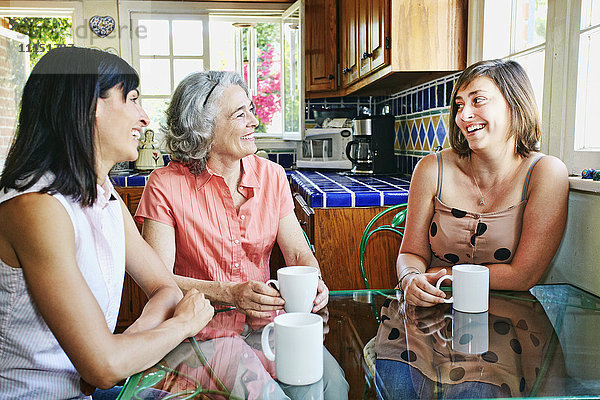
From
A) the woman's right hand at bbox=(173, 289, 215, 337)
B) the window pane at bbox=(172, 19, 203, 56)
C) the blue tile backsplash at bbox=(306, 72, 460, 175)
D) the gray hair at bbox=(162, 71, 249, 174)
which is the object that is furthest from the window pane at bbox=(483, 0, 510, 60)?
the window pane at bbox=(172, 19, 203, 56)

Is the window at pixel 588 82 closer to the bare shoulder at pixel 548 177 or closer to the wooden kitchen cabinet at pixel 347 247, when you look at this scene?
the bare shoulder at pixel 548 177

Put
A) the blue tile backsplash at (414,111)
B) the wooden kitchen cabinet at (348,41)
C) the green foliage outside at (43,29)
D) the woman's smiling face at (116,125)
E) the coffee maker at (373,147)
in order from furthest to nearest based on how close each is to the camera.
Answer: the coffee maker at (373,147)
the wooden kitchen cabinet at (348,41)
the green foliage outside at (43,29)
the blue tile backsplash at (414,111)
the woman's smiling face at (116,125)

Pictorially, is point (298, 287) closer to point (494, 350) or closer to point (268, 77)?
point (494, 350)

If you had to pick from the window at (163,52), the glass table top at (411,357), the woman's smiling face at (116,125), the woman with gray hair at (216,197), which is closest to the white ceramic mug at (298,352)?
the glass table top at (411,357)

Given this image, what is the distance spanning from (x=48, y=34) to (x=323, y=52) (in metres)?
1.71

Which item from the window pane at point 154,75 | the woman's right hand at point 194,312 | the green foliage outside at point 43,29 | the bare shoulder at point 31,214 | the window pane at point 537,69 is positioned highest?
the green foliage outside at point 43,29

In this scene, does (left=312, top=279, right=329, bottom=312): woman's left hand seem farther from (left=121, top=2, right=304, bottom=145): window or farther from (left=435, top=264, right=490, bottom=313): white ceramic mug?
(left=121, top=2, right=304, bottom=145): window

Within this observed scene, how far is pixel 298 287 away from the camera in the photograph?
110 cm

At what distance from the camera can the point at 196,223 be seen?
5.30ft

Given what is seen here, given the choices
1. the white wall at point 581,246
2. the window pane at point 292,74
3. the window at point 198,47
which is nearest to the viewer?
the white wall at point 581,246

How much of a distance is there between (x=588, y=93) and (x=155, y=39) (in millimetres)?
3201

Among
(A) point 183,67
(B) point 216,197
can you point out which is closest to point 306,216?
(B) point 216,197

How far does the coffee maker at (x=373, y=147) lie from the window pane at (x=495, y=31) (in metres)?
1.05

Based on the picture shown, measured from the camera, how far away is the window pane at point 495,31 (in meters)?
2.06
